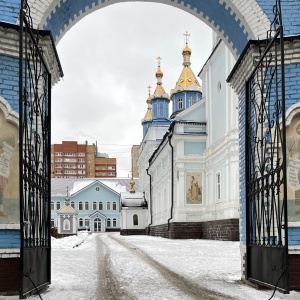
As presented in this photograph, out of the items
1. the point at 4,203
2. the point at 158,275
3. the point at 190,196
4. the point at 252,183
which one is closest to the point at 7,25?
the point at 4,203

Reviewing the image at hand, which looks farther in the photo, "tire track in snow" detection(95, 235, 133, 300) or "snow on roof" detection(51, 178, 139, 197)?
"snow on roof" detection(51, 178, 139, 197)

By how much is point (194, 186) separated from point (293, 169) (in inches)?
874

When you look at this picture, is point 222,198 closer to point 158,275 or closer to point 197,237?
point 197,237

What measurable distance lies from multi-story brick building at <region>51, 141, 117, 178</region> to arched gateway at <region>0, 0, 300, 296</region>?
104572 mm

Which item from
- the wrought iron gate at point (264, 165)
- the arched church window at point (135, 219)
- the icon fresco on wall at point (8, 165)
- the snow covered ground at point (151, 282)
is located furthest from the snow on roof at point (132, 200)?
the icon fresco on wall at point (8, 165)

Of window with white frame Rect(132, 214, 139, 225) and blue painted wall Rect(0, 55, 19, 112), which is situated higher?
blue painted wall Rect(0, 55, 19, 112)

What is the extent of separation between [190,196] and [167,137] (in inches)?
155

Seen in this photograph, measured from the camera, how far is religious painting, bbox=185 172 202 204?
96.9ft

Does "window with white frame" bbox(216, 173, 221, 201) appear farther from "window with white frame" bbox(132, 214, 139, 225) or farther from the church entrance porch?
the church entrance porch

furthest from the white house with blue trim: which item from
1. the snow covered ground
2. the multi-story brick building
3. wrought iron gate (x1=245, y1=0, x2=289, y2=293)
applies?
wrought iron gate (x1=245, y1=0, x2=289, y2=293)

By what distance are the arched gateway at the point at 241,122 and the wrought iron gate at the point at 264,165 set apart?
0.02 m

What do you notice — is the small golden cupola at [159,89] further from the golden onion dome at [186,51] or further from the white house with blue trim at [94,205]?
the white house with blue trim at [94,205]

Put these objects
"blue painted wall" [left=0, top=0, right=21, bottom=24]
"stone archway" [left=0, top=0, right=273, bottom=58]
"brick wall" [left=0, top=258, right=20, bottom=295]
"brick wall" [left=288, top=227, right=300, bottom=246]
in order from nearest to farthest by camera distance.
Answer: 1. "brick wall" [left=0, top=258, right=20, bottom=295]
2. "blue painted wall" [left=0, top=0, right=21, bottom=24]
3. "brick wall" [left=288, top=227, right=300, bottom=246]
4. "stone archway" [left=0, top=0, right=273, bottom=58]

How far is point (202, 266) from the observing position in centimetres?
1177
